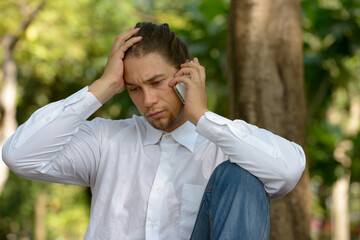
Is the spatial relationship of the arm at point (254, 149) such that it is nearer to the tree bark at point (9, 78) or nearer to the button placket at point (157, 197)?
the button placket at point (157, 197)

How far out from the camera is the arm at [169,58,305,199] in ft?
7.51

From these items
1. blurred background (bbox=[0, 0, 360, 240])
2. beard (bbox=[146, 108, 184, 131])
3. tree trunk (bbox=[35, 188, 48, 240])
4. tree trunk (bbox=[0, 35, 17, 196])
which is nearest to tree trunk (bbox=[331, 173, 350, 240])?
blurred background (bbox=[0, 0, 360, 240])

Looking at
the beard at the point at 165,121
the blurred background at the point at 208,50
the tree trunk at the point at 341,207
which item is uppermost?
the blurred background at the point at 208,50

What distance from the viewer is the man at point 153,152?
7.57 ft

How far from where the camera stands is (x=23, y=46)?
10453 mm

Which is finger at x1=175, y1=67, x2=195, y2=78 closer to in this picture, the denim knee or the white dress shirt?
the white dress shirt

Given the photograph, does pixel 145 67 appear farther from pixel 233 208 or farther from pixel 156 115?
pixel 233 208

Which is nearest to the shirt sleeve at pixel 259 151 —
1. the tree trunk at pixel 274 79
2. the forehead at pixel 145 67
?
the forehead at pixel 145 67

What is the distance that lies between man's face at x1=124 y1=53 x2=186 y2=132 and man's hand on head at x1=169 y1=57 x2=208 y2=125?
6 centimetres

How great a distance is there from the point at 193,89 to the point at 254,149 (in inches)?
16.7

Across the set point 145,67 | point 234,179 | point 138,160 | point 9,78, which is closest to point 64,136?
point 138,160

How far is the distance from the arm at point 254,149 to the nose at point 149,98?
17cm

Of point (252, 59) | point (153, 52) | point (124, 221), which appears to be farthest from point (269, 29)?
point (124, 221)

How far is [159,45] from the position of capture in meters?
2.67
